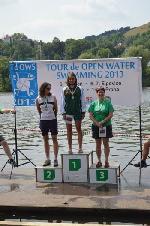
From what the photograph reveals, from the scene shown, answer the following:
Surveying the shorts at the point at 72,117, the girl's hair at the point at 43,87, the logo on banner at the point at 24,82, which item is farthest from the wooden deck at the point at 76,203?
the logo on banner at the point at 24,82

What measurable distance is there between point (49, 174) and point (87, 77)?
2448mm

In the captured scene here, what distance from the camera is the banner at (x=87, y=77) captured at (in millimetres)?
10492

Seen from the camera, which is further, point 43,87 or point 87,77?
point 87,77

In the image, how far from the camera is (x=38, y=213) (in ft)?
27.8

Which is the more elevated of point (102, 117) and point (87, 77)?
point (87, 77)

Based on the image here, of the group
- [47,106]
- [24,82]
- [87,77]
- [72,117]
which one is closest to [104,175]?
[72,117]

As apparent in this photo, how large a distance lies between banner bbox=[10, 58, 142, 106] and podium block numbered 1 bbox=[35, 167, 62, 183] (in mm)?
1851

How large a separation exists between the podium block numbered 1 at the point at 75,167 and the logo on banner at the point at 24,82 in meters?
2.01

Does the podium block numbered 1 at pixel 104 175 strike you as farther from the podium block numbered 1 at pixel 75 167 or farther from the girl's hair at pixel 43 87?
the girl's hair at pixel 43 87

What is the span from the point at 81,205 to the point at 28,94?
384 cm

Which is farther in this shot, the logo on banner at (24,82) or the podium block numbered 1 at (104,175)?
the logo on banner at (24,82)

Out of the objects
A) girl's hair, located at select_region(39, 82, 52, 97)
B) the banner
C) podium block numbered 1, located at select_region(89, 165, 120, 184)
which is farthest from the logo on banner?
podium block numbered 1, located at select_region(89, 165, 120, 184)

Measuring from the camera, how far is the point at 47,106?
1037 centimetres

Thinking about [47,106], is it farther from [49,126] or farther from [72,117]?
[72,117]
